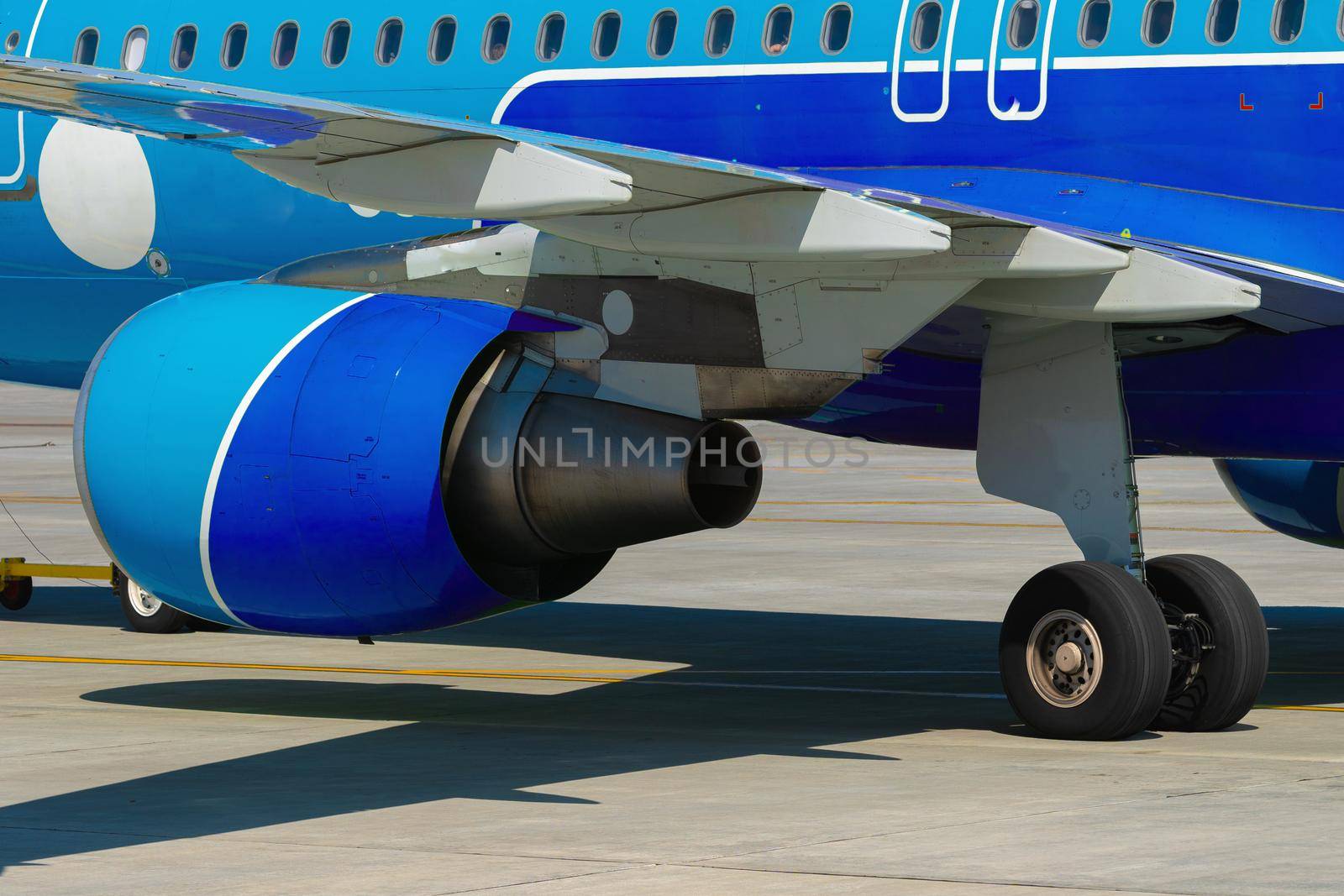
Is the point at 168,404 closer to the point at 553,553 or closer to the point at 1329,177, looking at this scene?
the point at 553,553

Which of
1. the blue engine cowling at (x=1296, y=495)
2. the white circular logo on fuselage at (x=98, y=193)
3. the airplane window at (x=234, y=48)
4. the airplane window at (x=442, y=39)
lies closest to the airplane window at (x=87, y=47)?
the white circular logo on fuselage at (x=98, y=193)

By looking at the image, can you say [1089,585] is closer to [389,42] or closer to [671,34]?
[671,34]

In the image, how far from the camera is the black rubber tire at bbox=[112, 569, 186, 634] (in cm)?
1811

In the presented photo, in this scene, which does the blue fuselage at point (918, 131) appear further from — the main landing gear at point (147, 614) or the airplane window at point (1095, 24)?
the main landing gear at point (147, 614)

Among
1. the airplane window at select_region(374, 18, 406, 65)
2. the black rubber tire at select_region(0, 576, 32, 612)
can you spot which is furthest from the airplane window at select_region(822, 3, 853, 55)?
the black rubber tire at select_region(0, 576, 32, 612)

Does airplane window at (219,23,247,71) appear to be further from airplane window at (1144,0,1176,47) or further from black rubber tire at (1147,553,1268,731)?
black rubber tire at (1147,553,1268,731)

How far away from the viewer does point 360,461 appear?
475 inches

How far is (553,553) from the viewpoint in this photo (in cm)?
1262

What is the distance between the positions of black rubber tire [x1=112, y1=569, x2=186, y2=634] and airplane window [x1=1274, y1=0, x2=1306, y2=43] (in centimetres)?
992

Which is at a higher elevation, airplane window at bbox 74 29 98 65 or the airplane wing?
airplane window at bbox 74 29 98 65

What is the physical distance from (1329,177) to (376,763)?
615 centimetres

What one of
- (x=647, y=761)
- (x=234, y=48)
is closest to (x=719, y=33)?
(x=234, y=48)

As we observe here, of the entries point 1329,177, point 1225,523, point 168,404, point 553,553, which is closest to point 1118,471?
point 1329,177

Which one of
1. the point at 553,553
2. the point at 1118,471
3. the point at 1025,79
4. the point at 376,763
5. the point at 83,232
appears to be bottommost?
the point at 376,763
